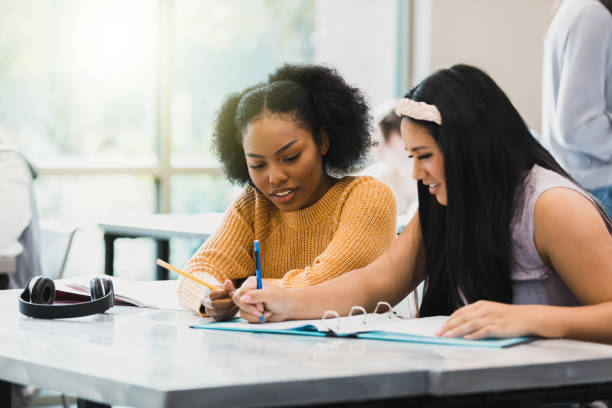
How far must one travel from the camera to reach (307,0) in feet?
16.6

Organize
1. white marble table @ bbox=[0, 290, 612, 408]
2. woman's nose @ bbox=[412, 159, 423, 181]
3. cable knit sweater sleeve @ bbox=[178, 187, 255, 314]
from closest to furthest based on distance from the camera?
1. white marble table @ bbox=[0, 290, 612, 408]
2. woman's nose @ bbox=[412, 159, 423, 181]
3. cable knit sweater sleeve @ bbox=[178, 187, 255, 314]

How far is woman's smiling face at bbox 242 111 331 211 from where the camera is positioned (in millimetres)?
1783

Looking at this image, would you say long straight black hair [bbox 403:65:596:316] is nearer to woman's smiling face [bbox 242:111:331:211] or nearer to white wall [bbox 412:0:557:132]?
woman's smiling face [bbox 242:111:331:211]

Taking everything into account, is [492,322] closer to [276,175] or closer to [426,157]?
[426,157]

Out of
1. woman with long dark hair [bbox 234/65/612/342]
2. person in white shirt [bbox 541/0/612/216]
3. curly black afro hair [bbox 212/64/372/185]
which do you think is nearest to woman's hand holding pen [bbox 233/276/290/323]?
woman with long dark hair [bbox 234/65/612/342]

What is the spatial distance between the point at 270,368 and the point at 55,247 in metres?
1.95

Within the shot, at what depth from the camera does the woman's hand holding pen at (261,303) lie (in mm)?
1415

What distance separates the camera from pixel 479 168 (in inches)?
58.0

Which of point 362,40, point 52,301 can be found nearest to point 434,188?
point 52,301

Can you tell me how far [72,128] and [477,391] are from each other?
3.97 metres

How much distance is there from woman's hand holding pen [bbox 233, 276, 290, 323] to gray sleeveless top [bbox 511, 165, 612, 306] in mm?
442

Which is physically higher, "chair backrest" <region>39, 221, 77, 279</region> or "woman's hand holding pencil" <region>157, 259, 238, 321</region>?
"woman's hand holding pencil" <region>157, 259, 238, 321</region>

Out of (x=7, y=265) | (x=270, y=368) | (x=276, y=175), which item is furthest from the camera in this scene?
(x=7, y=265)

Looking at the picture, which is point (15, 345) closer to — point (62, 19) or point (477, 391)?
point (477, 391)
